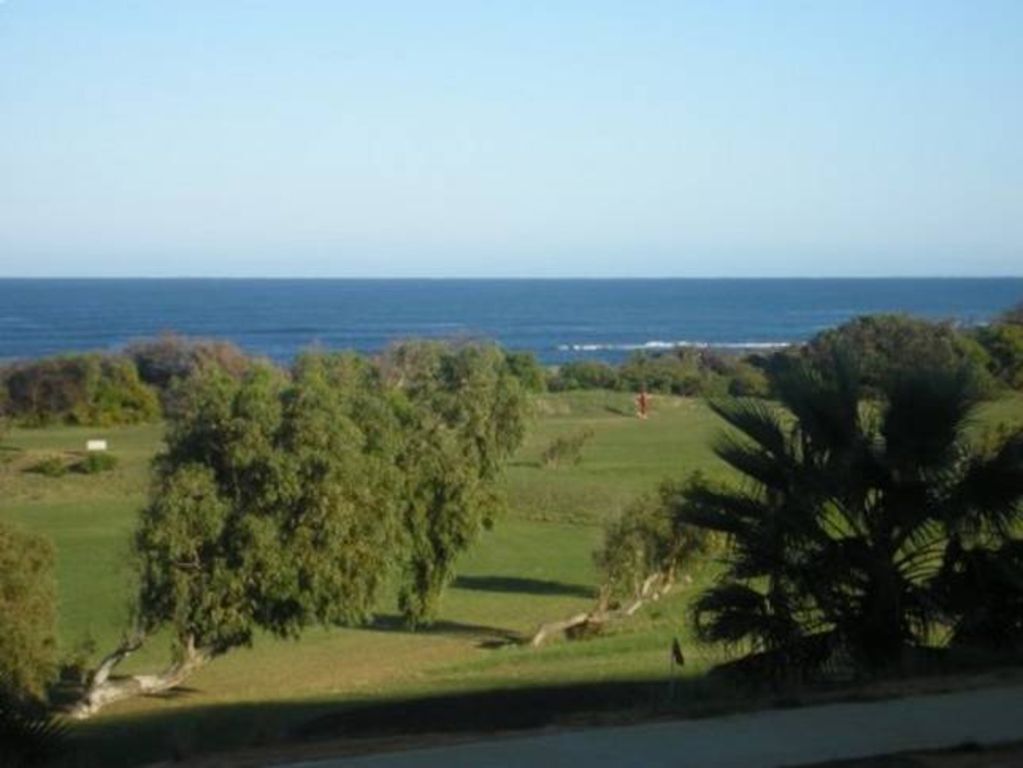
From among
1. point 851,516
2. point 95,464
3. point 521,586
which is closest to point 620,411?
point 95,464

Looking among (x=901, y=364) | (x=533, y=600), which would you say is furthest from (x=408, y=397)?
(x=901, y=364)

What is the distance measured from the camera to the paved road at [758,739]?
9.28m

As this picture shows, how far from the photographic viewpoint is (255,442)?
2845cm

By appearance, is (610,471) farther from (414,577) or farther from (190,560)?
(190,560)

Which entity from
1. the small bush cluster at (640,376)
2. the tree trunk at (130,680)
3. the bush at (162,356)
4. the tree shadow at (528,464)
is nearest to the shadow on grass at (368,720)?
the tree trunk at (130,680)

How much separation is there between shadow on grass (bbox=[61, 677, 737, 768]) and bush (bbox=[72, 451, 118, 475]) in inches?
1663

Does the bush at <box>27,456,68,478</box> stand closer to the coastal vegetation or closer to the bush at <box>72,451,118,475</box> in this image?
the bush at <box>72,451,118,475</box>

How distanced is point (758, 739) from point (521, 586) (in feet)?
104

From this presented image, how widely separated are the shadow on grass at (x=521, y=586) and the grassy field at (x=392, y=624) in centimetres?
6

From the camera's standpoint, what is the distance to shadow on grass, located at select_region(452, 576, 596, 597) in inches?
1585

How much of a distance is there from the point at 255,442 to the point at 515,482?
32.9m

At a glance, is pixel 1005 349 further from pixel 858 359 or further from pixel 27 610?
pixel 858 359

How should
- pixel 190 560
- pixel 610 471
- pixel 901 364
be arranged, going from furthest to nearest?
pixel 610 471
pixel 190 560
pixel 901 364

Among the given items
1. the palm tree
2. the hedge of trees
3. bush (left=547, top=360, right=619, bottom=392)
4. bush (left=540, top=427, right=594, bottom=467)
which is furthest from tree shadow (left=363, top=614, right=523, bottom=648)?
bush (left=547, top=360, right=619, bottom=392)
